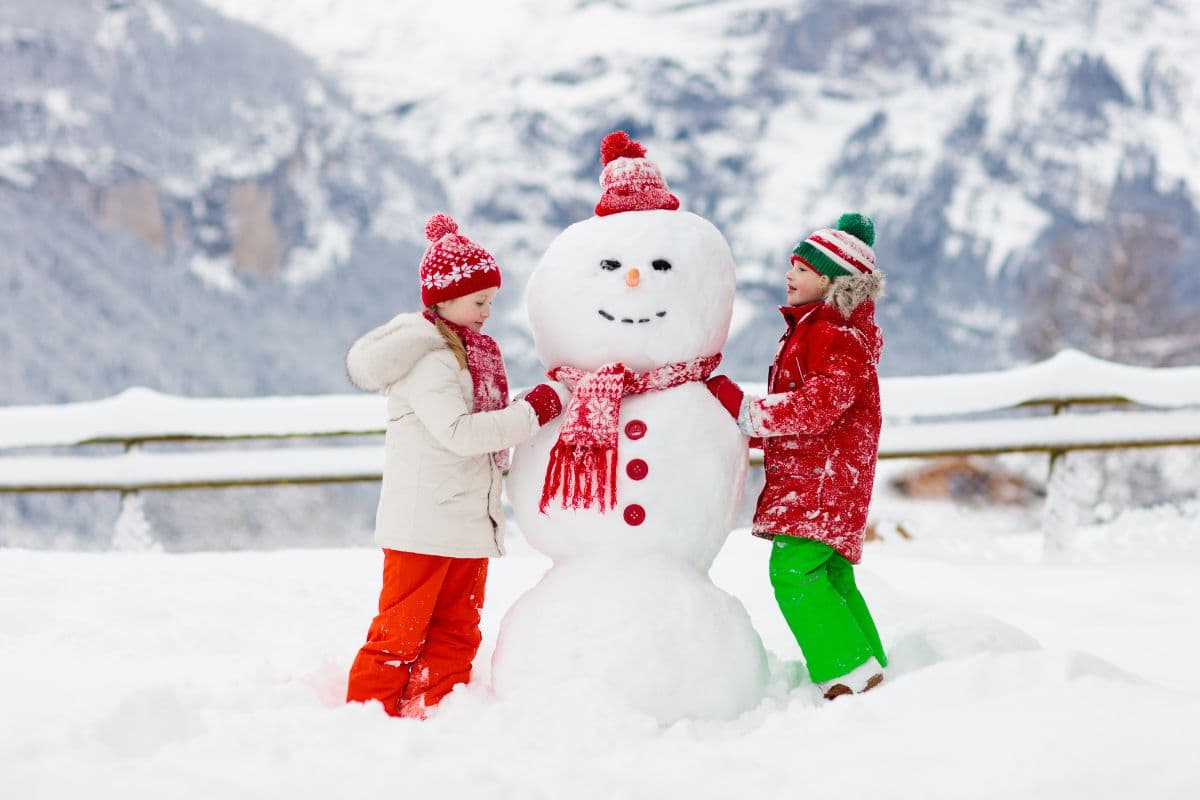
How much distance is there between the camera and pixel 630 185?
2.64 m

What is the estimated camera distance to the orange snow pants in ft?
8.07

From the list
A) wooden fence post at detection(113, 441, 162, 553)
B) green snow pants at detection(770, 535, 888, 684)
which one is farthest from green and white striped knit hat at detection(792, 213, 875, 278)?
wooden fence post at detection(113, 441, 162, 553)

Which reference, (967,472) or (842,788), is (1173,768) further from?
(967,472)

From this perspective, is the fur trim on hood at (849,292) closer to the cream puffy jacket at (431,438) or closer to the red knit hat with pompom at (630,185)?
the red knit hat with pompom at (630,185)

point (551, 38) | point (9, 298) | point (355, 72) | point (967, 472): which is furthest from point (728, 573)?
point (355, 72)

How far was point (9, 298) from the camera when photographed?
3023cm

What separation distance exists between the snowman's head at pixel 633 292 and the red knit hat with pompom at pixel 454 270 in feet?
0.51

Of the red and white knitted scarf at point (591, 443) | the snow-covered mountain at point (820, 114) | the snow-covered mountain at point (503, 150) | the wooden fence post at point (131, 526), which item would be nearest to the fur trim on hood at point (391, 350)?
the red and white knitted scarf at point (591, 443)

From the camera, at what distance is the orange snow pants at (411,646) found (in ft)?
8.07

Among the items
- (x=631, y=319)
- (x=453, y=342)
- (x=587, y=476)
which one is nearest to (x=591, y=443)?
(x=587, y=476)

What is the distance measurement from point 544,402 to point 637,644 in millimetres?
652

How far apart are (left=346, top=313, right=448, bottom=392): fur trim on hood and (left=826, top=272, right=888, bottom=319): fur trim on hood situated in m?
1.03

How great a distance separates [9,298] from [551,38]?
3224 cm

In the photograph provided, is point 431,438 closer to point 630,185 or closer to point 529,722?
point 529,722
